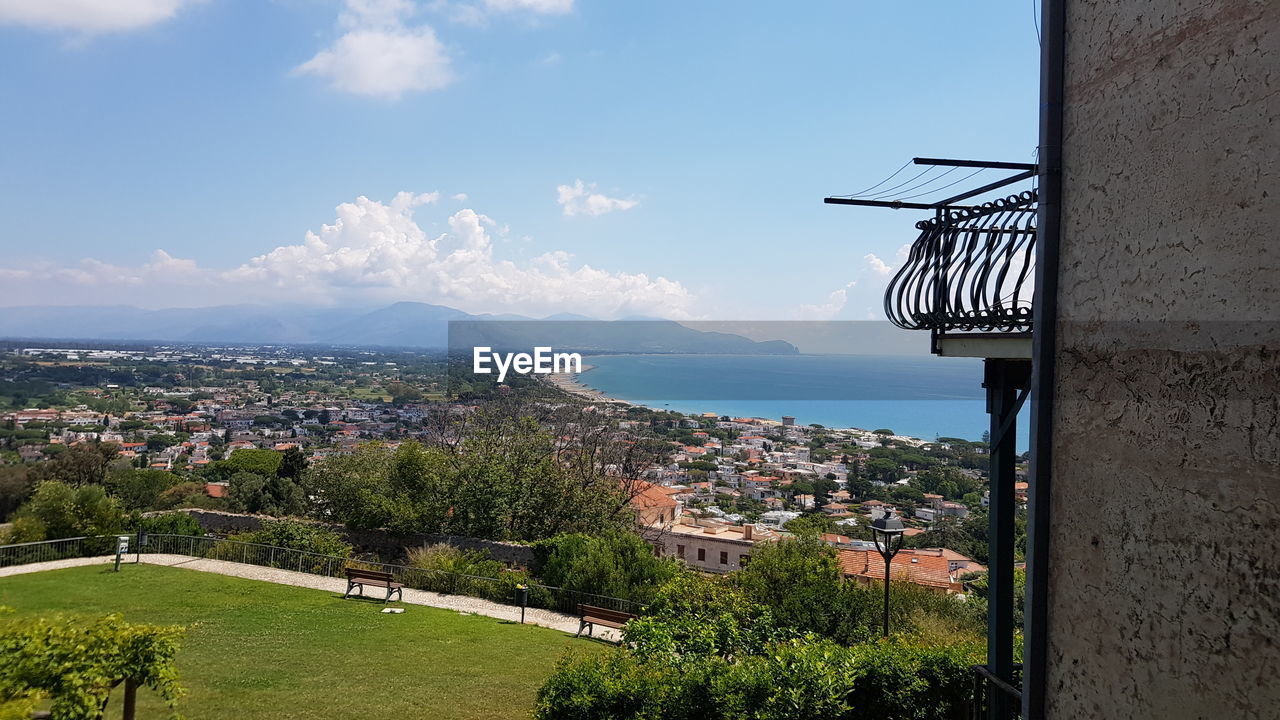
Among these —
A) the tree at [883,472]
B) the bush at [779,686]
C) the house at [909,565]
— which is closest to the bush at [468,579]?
the bush at [779,686]

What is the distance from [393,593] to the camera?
1316cm

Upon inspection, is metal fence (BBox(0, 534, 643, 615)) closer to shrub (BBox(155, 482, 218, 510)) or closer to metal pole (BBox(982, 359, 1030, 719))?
shrub (BBox(155, 482, 218, 510))

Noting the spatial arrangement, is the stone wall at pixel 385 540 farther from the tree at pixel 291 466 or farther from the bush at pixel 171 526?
the tree at pixel 291 466

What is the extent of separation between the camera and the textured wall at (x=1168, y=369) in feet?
5.64

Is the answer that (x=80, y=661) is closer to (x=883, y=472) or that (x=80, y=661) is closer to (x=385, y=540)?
(x=385, y=540)

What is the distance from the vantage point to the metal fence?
1321 cm

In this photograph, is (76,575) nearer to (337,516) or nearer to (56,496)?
(56,496)

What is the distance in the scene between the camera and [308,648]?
888 cm

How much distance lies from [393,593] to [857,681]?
10160 millimetres

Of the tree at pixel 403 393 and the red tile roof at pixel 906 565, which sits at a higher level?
the tree at pixel 403 393

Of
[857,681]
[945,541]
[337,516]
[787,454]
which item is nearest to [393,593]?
[337,516]

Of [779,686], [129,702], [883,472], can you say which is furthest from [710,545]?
[883,472]

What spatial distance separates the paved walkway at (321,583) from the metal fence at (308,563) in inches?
9.1

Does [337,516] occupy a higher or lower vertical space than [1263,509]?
lower
